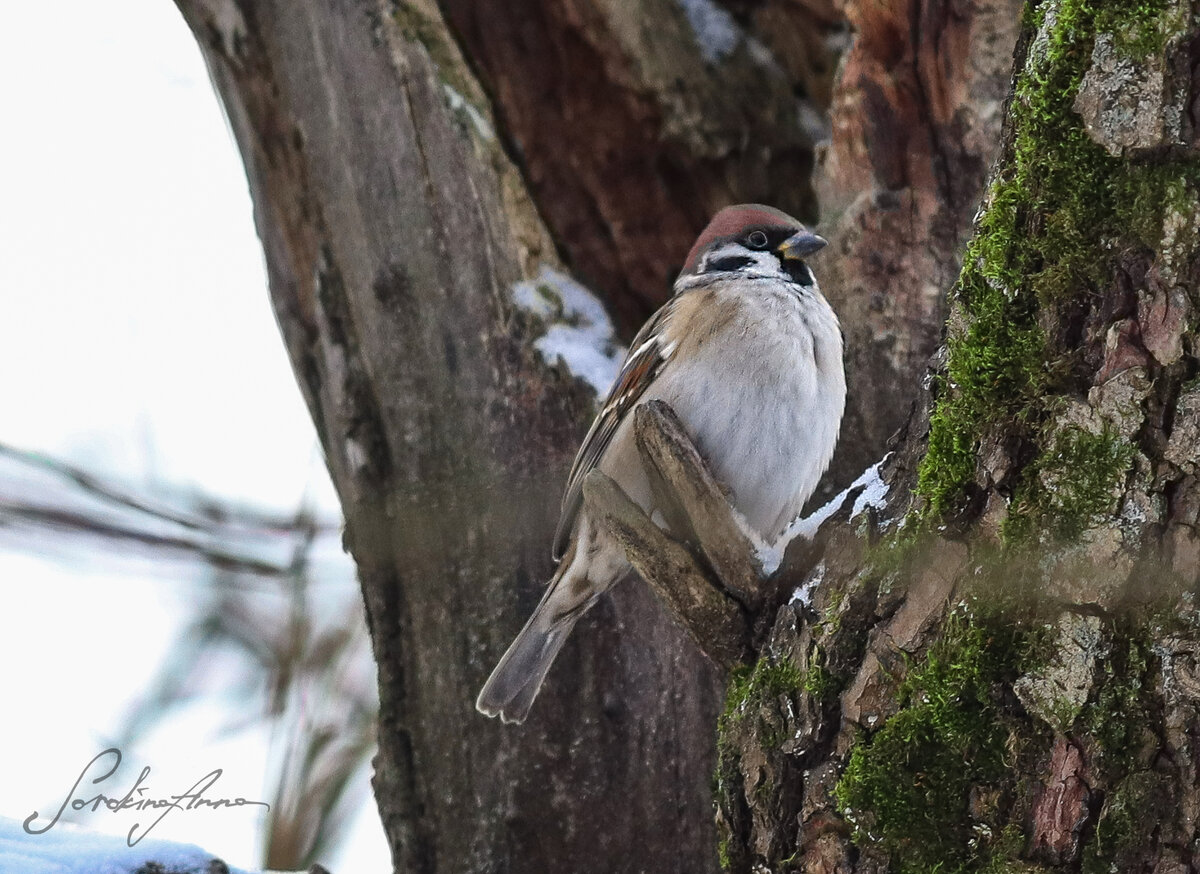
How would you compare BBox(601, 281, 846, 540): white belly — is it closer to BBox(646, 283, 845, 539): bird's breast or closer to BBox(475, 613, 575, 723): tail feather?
BBox(646, 283, 845, 539): bird's breast

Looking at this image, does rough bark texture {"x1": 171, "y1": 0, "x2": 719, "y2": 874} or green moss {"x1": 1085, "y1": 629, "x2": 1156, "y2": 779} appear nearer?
green moss {"x1": 1085, "y1": 629, "x2": 1156, "y2": 779}

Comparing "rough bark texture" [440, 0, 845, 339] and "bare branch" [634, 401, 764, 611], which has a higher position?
"rough bark texture" [440, 0, 845, 339]

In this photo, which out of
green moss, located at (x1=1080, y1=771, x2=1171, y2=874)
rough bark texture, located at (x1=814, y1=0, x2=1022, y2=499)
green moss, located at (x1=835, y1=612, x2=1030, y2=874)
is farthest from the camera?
rough bark texture, located at (x1=814, y1=0, x2=1022, y2=499)

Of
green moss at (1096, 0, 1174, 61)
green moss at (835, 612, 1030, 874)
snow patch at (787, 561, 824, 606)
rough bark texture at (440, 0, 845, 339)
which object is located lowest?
green moss at (835, 612, 1030, 874)

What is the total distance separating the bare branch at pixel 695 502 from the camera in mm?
2191

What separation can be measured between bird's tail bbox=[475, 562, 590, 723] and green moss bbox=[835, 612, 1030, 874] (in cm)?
115

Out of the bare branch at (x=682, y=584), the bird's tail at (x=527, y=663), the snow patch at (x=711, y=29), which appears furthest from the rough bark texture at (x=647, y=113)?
the bare branch at (x=682, y=584)

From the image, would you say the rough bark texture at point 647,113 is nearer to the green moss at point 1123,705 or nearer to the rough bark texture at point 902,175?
the rough bark texture at point 902,175

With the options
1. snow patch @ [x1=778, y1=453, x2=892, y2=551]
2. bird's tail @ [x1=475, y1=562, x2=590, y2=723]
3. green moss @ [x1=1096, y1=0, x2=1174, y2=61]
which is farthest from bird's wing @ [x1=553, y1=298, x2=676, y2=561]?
green moss @ [x1=1096, y1=0, x2=1174, y2=61]

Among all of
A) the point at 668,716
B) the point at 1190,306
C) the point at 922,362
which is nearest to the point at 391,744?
the point at 668,716

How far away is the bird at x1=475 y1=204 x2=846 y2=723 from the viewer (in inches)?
116

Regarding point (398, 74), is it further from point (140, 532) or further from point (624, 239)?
point (140, 532)

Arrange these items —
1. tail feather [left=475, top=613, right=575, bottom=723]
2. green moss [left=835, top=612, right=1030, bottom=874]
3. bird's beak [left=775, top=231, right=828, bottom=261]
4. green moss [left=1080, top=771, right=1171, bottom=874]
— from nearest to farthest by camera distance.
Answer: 1. green moss [left=1080, top=771, right=1171, bottom=874]
2. green moss [left=835, top=612, right=1030, bottom=874]
3. tail feather [left=475, top=613, right=575, bottom=723]
4. bird's beak [left=775, top=231, right=828, bottom=261]

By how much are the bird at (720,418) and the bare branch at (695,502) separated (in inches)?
20.1
